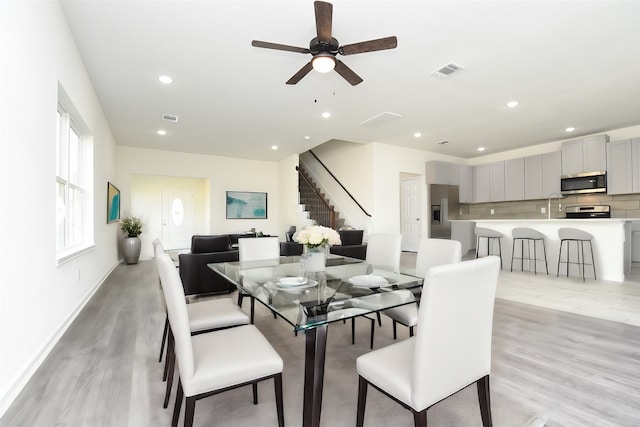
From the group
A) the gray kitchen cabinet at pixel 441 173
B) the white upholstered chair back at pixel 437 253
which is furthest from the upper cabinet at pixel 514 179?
the white upholstered chair back at pixel 437 253

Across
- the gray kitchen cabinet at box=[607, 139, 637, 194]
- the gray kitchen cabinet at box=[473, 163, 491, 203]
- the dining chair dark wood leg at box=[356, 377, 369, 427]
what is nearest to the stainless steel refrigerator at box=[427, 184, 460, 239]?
the gray kitchen cabinet at box=[473, 163, 491, 203]

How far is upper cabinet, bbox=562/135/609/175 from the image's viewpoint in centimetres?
612

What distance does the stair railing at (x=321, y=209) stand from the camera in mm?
7395

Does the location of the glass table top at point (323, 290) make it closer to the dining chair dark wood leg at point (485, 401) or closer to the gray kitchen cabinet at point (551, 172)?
the dining chair dark wood leg at point (485, 401)

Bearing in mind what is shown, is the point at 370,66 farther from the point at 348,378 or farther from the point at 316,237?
the point at 348,378

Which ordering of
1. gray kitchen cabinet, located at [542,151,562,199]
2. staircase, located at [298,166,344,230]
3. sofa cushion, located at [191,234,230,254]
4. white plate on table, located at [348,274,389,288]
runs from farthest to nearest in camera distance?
staircase, located at [298,166,344,230] → gray kitchen cabinet, located at [542,151,562,199] → sofa cushion, located at [191,234,230,254] → white plate on table, located at [348,274,389,288]

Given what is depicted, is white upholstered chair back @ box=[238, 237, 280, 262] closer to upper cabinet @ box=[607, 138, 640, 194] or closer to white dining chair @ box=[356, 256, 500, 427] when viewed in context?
white dining chair @ box=[356, 256, 500, 427]

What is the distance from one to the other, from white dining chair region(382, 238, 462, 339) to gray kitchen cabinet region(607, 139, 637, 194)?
6072 millimetres

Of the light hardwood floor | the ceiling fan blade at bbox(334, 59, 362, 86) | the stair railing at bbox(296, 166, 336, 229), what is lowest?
the light hardwood floor

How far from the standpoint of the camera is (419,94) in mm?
4250

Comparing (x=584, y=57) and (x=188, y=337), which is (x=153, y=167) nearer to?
(x=188, y=337)

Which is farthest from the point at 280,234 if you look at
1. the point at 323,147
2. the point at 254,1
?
the point at 254,1

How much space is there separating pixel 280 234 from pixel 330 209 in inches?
90.9

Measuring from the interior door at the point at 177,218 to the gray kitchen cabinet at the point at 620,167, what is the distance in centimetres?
1039
